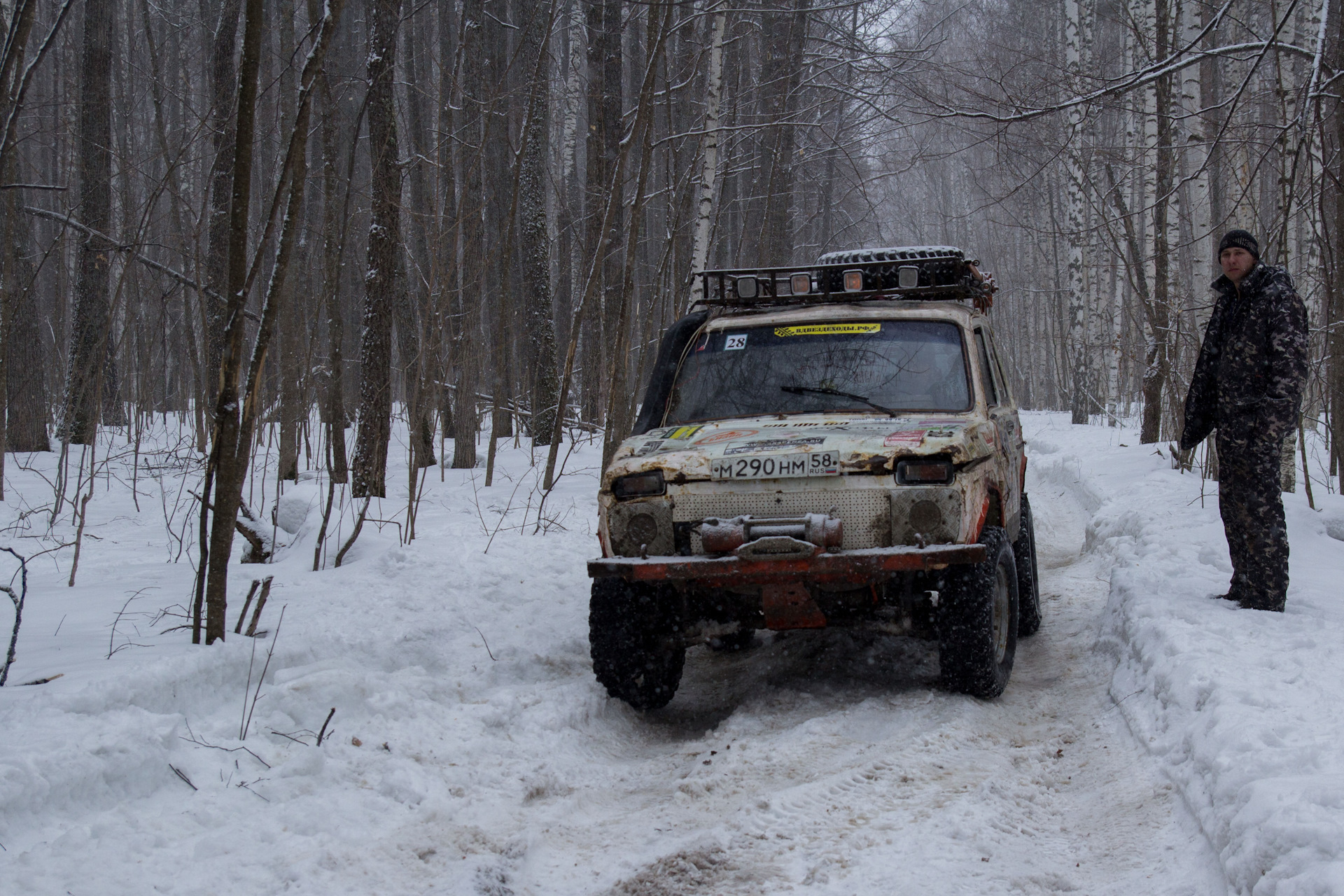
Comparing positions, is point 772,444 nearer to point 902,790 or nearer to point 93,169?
point 902,790

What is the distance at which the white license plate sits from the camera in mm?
4555

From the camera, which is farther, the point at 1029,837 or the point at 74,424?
the point at 74,424

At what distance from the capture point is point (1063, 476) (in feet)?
48.1

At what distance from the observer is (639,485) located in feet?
15.7

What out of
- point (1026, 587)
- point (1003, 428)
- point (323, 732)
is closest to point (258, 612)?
point (323, 732)

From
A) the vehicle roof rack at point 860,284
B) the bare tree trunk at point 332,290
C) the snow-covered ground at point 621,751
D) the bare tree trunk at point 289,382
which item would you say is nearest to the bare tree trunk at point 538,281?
the bare tree trunk at point 289,382

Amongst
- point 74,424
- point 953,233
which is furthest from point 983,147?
point 74,424

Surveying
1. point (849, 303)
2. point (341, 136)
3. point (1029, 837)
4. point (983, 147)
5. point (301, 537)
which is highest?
point (983, 147)

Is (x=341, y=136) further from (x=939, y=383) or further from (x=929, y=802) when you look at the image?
(x=929, y=802)

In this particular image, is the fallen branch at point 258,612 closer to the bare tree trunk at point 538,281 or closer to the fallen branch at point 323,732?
the fallen branch at point 323,732

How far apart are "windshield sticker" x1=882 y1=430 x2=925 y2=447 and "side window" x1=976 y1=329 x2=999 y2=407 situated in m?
0.89

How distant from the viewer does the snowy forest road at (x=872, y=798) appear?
125 inches

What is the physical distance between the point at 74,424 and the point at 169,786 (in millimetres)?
12567

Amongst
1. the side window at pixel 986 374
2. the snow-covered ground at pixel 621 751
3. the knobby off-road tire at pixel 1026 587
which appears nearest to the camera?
the snow-covered ground at pixel 621 751
